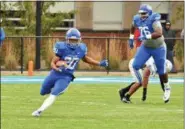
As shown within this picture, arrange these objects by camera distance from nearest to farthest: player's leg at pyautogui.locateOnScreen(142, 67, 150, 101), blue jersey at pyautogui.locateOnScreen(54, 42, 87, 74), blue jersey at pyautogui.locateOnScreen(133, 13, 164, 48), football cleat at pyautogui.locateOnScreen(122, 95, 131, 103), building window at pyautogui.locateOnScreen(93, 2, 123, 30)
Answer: blue jersey at pyautogui.locateOnScreen(54, 42, 87, 74) < blue jersey at pyautogui.locateOnScreen(133, 13, 164, 48) < football cleat at pyautogui.locateOnScreen(122, 95, 131, 103) < player's leg at pyautogui.locateOnScreen(142, 67, 150, 101) < building window at pyautogui.locateOnScreen(93, 2, 123, 30)

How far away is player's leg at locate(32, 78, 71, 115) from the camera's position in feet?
39.5

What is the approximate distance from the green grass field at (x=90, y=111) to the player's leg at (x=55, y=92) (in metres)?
0.16

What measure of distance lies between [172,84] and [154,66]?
524 cm

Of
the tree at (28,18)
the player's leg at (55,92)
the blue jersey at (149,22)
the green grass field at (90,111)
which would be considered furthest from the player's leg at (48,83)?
the tree at (28,18)

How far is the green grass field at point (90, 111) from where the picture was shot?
11.1 m

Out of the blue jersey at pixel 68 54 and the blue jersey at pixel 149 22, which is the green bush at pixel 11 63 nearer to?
the blue jersey at pixel 149 22

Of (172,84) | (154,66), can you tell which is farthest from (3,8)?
(154,66)

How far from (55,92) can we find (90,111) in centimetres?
102

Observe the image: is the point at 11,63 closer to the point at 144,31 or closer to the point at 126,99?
the point at 126,99

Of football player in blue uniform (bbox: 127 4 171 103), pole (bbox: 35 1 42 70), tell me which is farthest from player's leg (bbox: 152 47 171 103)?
pole (bbox: 35 1 42 70)

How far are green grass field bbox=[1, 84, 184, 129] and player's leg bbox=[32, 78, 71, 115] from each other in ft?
0.54

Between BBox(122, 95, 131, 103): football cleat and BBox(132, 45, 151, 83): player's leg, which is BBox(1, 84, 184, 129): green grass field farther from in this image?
BBox(132, 45, 151, 83): player's leg

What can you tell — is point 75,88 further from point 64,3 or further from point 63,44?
point 64,3

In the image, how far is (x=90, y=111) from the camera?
13.0m
